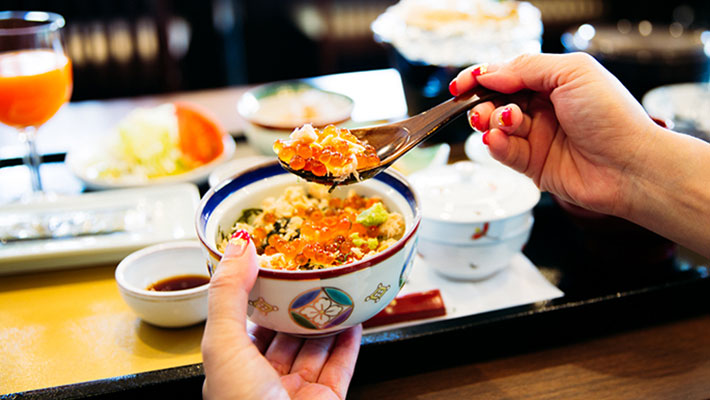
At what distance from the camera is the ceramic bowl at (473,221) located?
1.31 metres

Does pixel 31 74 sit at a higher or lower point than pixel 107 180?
higher

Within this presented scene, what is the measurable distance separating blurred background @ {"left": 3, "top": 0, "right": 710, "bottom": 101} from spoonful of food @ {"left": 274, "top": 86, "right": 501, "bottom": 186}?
1.80 meters

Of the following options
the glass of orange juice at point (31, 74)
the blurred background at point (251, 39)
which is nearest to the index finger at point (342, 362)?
the glass of orange juice at point (31, 74)

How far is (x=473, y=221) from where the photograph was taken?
1.29 metres

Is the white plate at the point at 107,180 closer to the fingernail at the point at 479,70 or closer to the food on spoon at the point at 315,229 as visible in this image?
the food on spoon at the point at 315,229

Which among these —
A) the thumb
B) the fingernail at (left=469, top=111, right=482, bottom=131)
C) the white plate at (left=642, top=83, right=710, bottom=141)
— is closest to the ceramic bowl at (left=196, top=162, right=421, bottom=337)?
the thumb

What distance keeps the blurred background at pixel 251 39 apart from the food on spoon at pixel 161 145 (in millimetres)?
1519

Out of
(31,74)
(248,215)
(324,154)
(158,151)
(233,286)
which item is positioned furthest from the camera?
(158,151)

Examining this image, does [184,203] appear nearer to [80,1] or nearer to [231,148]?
[231,148]

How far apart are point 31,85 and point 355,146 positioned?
115cm

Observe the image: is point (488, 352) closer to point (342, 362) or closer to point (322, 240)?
point (342, 362)

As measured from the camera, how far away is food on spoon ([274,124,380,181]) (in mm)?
1060

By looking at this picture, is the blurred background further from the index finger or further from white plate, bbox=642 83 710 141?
the index finger

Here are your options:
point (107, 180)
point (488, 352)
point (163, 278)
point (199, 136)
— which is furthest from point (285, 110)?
point (488, 352)
